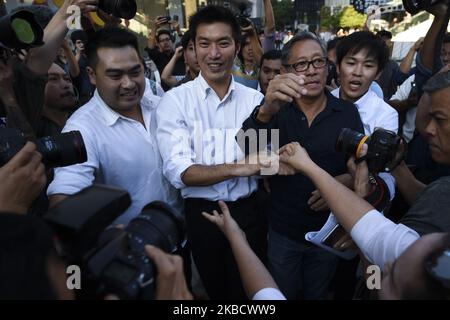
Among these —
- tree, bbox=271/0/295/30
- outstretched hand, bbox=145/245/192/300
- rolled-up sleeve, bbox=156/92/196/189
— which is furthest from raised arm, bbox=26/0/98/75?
tree, bbox=271/0/295/30

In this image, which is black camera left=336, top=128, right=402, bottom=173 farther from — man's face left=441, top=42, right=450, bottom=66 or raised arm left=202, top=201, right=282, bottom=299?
man's face left=441, top=42, right=450, bottom=66

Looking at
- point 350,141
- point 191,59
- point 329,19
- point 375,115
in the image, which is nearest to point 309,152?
point 350,141

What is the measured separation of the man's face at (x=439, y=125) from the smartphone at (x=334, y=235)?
51cm

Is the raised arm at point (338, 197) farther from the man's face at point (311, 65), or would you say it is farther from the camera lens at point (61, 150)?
the camera lens at point (61, 150)

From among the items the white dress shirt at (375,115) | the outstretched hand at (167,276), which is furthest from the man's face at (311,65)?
the outstretched hand at (167,276)

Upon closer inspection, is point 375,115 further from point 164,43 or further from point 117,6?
point 164,43

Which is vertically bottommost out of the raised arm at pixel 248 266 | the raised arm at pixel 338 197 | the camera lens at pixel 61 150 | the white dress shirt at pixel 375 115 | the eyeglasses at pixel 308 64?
the raised arm at pixel 248 266

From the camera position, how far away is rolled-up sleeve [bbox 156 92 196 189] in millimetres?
1744

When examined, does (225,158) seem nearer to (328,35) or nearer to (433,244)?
(433,244)

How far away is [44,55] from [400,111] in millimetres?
2934

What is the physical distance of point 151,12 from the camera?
13578 millimetres

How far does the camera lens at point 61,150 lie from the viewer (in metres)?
1.32

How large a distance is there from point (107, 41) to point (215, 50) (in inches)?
22.6

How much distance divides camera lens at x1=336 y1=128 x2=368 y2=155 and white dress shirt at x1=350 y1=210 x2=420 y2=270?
372 millimetres
